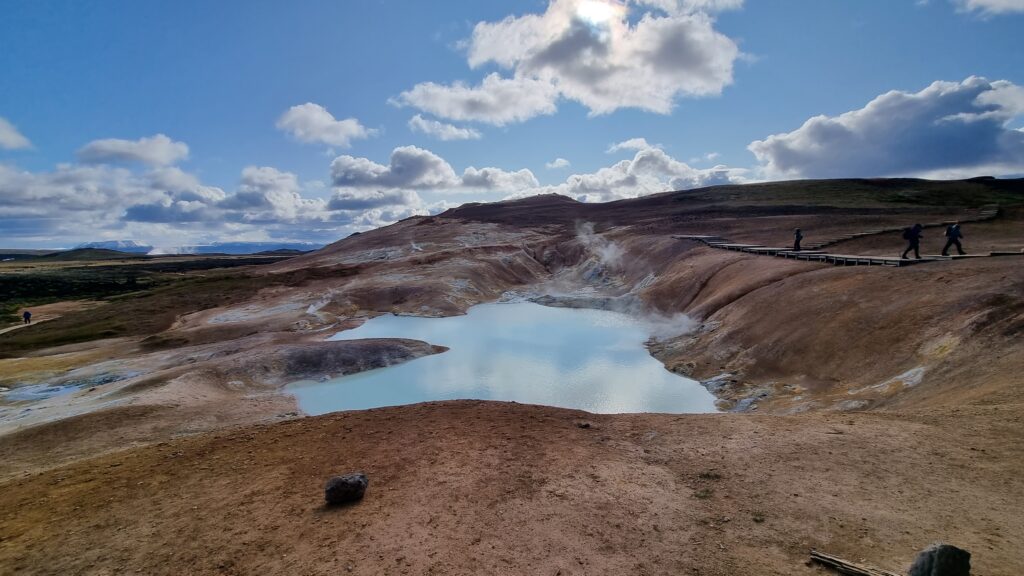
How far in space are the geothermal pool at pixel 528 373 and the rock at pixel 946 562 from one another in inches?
533

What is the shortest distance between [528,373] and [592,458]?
45.0 ft

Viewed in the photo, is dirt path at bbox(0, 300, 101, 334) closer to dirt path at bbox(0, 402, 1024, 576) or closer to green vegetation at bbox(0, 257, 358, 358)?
green vegetation at bbox(0, 257, 358, 358)

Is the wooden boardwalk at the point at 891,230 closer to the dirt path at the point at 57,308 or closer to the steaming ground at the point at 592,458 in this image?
the steaming ground at the point at 592,458

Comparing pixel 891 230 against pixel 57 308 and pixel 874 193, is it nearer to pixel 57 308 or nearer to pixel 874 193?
pixel 874 193

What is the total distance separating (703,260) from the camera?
1635 inches

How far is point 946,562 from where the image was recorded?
5559mm

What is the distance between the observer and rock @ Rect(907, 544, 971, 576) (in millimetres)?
5516

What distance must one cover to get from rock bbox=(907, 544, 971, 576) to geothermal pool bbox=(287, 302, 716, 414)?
13532mm

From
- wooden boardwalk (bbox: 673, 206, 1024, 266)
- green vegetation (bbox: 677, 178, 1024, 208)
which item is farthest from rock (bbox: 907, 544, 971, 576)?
green vegetation (bbox: 677, 178, 1024, 208)

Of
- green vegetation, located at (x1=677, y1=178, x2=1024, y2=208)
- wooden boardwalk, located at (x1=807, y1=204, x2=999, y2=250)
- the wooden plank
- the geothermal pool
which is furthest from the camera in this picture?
green vegetation, located at (x1=677, y1=178, x2=1024, y2=208)

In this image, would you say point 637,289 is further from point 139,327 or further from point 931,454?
point 139,327

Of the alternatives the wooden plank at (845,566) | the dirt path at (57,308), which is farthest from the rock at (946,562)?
the dirt path at (57,308)

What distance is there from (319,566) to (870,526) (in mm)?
9141

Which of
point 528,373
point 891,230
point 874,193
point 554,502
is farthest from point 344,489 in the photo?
point 874,193
